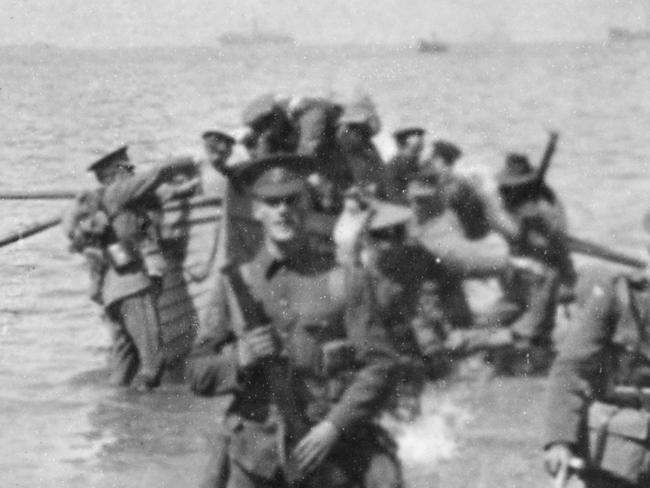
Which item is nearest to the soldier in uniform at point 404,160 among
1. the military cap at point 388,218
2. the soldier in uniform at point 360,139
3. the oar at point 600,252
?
the soldier in uniform at point 360,139

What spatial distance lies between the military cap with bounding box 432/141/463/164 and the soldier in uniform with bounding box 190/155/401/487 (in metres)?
5.71

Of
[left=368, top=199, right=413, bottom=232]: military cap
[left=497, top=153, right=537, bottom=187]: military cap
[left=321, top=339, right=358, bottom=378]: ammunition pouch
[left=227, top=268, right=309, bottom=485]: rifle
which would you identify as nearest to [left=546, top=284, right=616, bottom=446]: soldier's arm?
[left=321, top=339, right=358, bottom=378]: ammunition pouch

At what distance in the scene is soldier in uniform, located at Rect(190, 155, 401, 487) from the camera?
4.90 m

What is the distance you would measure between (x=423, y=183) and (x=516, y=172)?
3.75 ft

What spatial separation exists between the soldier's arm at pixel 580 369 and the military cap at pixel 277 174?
1272 mm

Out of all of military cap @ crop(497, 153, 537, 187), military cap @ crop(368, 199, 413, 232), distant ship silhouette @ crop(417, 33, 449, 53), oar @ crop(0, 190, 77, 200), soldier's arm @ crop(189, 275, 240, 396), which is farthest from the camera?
distant ship silhouette @ crop(417, 33, 449, 53)

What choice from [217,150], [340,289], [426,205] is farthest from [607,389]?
[217,150]

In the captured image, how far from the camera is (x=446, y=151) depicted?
10.8 meters

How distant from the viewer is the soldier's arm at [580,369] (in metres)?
4.98

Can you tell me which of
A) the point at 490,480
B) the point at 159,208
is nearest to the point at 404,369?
the point at 490,480

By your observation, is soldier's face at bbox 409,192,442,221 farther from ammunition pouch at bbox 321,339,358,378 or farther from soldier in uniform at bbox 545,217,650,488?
ammunition pouch at bbox 321,339,358,378

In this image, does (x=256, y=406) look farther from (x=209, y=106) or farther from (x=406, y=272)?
(x=209, y=106)

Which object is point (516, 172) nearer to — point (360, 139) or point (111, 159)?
point (360, 139)

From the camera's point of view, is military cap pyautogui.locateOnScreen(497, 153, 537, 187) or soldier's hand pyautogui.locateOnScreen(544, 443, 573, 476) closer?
soldier's hand pyautogui.locateOnScreen(544, 443, 573, 476)
